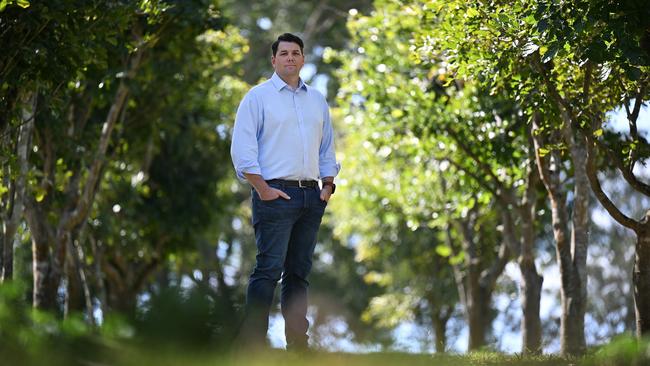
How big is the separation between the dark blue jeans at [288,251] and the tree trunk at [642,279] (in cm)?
257

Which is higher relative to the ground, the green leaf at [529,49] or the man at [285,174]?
the green leaf at [529,49]

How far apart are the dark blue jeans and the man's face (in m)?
0.81

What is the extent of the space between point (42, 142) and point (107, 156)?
170 centimetres

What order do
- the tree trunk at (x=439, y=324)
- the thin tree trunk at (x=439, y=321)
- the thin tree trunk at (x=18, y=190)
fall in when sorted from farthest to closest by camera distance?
the thin tree trunk at (x=439, y=321) → the tree trunk at (x=439, y=324) → the thin tree trunk at (x=18, y=190)

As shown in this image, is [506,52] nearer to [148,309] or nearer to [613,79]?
[613,79]

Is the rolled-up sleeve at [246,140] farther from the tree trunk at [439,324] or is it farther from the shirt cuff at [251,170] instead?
the tree trunk at [439,324]

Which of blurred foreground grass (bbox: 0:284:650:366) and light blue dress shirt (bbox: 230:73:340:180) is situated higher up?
light blue dress shirt (bbox: 230:73:340:180)

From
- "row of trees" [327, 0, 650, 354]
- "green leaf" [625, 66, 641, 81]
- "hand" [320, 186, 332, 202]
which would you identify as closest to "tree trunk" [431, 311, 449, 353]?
"row of trees" [327, 0, 650, 354]

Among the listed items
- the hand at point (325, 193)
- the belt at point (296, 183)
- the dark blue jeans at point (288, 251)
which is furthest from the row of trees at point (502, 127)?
the belt at point (296, 183)

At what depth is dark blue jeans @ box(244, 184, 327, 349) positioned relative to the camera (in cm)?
690

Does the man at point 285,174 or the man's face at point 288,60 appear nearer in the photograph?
the man at point 285,174

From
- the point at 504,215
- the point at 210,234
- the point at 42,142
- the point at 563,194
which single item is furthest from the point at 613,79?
the point at 210,234

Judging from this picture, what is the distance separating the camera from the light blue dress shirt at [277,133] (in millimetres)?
7012

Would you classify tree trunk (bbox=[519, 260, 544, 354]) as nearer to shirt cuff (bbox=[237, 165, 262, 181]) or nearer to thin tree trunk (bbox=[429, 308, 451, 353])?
shirt cuff (bbox=[237, 165, 262, 181])
